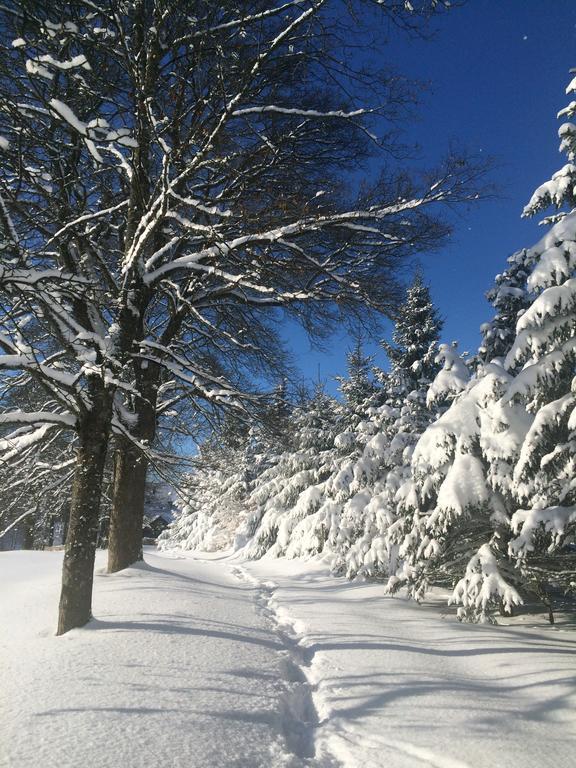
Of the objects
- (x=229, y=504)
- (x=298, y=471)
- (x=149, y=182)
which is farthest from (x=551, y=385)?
(x=229, y=504)

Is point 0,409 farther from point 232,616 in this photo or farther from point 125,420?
point 232,616

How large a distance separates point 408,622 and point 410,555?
1323mm

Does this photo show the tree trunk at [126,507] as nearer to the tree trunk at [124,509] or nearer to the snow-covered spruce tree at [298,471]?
the tree trunk at [124,509]

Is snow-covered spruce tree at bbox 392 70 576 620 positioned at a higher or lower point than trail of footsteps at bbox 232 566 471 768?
higher

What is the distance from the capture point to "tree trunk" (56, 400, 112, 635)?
477cm

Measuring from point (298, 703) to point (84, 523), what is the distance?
293cm

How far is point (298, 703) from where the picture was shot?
3.80m

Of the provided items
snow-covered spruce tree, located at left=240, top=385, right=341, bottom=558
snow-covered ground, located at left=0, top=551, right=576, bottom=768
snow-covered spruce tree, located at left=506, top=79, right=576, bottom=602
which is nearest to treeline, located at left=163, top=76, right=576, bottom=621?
snow-covered spruce tree, located at left=506, top=79, right=576, bottom=602

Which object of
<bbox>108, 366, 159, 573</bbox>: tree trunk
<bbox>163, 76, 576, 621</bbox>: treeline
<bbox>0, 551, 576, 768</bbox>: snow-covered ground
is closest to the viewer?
<bbox>0, 551, 576, 768</bbox>: snow-covered ground

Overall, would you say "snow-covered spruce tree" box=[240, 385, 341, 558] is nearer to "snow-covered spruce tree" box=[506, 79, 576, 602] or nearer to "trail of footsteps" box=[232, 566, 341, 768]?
"snow-covered spruce tree" box=[506, 79, 576, 602]

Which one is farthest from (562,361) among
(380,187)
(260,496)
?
(260,496)

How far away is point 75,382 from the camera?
4641 mm

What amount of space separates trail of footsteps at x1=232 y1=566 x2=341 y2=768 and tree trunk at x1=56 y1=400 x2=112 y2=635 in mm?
2294

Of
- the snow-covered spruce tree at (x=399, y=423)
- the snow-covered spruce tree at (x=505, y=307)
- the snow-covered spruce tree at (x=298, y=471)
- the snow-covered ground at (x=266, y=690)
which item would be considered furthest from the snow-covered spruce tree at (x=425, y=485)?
the snow-covered spruce tree at (x=298, y=471)
